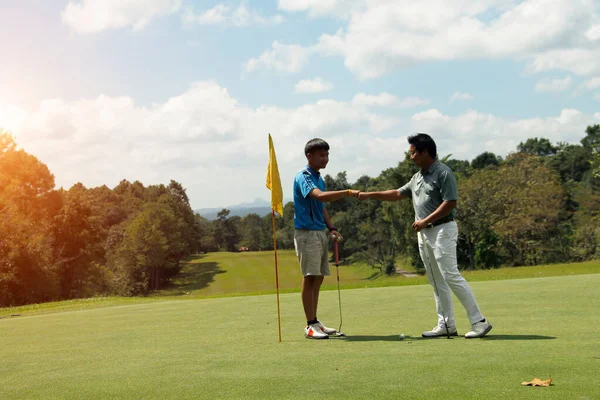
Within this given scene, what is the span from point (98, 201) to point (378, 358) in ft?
286

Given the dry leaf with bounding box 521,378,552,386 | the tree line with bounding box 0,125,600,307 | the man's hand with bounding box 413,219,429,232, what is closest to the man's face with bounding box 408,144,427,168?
the man's hand with bounding box 413,219,429,232

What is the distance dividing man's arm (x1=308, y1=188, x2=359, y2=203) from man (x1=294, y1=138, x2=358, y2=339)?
34 millimetres

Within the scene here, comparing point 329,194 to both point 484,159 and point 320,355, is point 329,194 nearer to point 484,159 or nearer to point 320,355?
point 320,355

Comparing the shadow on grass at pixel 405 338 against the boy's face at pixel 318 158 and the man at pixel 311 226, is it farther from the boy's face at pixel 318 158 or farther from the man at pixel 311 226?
the boy's face at pixel 318 158

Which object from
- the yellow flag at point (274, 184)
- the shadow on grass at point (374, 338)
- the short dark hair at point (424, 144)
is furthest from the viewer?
the yellow flag at point (274, 184)

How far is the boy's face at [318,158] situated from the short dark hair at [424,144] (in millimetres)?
1057

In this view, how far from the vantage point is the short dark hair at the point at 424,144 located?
6371mm

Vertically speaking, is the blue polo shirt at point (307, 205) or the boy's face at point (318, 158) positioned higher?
the boy's face at point (318, 158)

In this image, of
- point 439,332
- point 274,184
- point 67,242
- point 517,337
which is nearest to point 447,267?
point 439,332

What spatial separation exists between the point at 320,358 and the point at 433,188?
7.72ft

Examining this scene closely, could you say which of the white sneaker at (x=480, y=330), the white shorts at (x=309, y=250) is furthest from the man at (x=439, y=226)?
the white shorts at (x=309, y=250)

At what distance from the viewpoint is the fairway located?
4.02m

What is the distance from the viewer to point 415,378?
4137 mm

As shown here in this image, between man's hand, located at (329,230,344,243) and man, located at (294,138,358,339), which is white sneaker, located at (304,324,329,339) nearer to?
man, located at (294,138,358,339)
